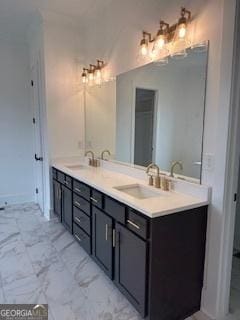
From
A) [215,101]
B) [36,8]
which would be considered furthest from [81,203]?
[36,8]

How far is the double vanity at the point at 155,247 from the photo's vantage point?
162 centimetres

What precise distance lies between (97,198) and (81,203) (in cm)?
43

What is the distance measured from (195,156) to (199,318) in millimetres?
1216

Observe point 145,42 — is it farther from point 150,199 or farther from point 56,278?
point 56,278

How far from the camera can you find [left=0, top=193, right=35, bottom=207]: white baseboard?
14.3 feet

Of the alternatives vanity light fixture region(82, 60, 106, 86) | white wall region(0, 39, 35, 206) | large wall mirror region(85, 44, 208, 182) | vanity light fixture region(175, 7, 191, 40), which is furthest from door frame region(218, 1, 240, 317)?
white wall region(0, 39, 35, 206)

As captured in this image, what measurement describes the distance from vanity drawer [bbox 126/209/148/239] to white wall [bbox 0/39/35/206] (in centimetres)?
323

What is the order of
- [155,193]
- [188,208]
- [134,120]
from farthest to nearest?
[134,120] < [155,193] < [188,208]

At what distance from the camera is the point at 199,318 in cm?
182

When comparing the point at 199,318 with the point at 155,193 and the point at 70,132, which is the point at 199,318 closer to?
the point at 155,193

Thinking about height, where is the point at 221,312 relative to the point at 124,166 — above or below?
below

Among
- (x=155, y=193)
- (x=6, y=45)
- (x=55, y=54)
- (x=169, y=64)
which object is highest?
(x=6, y=45)

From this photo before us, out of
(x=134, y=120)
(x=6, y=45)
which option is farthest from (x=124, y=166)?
(x=6, y=45)

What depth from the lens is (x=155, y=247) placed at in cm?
159
